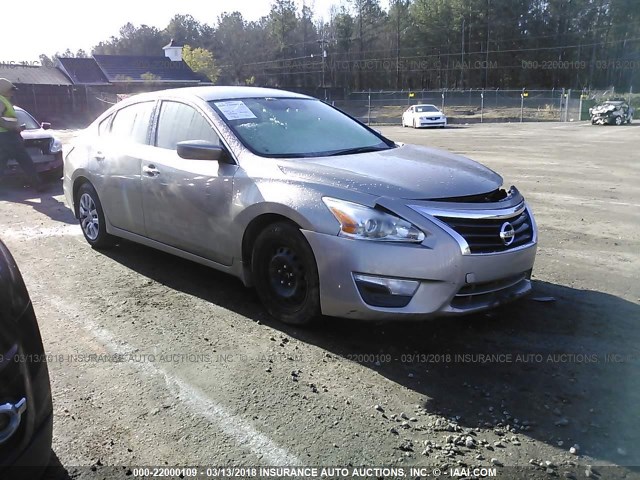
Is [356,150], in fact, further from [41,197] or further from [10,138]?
[41,197]

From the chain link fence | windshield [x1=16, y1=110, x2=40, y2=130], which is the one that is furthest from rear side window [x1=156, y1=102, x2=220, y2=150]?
the chain link fence

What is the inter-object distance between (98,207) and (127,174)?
0.80 metres

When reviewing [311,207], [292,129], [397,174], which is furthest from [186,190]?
[397,174]

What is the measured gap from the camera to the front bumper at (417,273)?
333 cm

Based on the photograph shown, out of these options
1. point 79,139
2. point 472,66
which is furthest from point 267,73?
point 79,139

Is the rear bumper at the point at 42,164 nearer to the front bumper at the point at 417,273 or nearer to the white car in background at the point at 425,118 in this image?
the front bumper at the point at 417,273

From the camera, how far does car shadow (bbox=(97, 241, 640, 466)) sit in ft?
9.30

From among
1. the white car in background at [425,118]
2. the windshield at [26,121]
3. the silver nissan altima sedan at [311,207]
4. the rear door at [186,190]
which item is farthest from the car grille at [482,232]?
the white car in background at [425,118]

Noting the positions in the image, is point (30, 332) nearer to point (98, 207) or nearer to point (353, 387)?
point (353, 387)

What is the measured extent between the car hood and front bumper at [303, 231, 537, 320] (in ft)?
1.22

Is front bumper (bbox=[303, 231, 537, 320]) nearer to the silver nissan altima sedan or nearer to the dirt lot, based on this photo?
the silver nissan altima sedan

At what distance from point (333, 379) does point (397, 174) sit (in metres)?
1.46

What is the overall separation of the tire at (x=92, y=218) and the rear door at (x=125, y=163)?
202mm

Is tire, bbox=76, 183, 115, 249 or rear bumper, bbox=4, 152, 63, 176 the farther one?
rear bumper, bbox=4, 152, 63, 176
